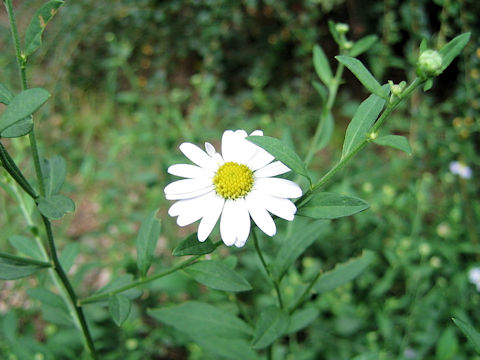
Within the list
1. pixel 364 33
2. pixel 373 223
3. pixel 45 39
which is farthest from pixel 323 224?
pixel 45 39

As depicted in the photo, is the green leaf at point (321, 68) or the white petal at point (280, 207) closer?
the white petal at point (280, 207)

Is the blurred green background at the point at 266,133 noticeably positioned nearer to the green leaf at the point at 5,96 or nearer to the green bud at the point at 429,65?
the green leaf at the point at 5,96

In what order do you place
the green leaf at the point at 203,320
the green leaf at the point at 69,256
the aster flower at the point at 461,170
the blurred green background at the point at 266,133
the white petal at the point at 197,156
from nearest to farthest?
the white petal at the point at 197,156, the green leaf at the point at 203,320, the green leaf at the point at 69,256, the blurred green background at the point at 266,133, the aster flower at the point at 461,170

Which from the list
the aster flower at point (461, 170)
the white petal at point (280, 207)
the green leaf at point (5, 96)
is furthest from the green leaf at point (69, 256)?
the aster flower at point (461, 170)

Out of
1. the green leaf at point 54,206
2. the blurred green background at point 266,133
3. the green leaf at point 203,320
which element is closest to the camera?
the green leaf at point 54,206

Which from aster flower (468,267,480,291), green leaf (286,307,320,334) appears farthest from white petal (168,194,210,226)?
aster flower (468,267,480,291)

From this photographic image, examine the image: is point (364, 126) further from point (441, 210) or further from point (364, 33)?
point (364, 33)
